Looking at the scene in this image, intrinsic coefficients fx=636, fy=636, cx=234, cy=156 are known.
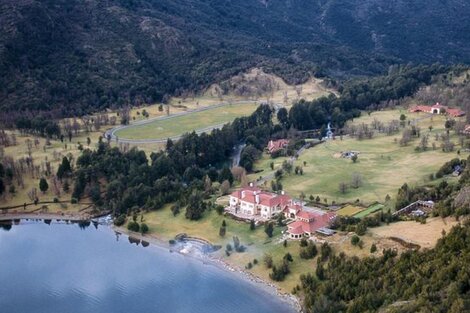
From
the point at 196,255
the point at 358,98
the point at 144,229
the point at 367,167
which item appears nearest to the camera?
the point at 196,255

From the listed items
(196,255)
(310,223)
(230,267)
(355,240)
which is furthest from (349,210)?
(196,255)

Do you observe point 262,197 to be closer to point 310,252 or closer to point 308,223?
point 308,223

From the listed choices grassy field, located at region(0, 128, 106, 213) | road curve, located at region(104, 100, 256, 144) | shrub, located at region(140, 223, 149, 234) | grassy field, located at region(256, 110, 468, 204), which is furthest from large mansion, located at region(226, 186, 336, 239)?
road curve, located at region(104, 100, 256, 144)

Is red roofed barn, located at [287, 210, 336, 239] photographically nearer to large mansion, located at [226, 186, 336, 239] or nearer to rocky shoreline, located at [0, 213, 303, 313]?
large mansion, located at [226, 186, 336, 239]

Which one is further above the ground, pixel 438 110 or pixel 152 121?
pixel 438 110

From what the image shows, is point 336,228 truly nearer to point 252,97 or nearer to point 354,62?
point 252,97

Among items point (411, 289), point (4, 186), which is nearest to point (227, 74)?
point (4, 186)
